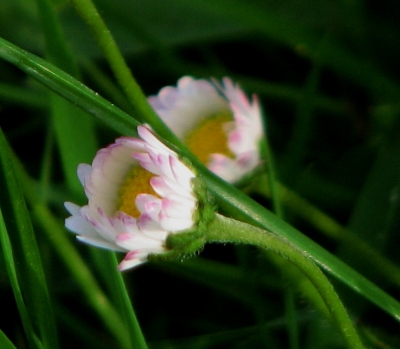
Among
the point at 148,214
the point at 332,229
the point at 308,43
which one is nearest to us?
the point at 148,214

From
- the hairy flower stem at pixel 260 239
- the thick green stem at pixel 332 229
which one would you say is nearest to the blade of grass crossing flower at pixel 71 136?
the thick green stem at pixel 332 229

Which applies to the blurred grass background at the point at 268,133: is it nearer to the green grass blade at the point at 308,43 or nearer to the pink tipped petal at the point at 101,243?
the green grass blade at the point at 308,43

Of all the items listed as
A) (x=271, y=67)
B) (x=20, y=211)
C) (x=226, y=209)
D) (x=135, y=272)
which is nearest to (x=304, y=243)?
(x=226, y=209)

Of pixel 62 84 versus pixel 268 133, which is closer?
pixel 62 84

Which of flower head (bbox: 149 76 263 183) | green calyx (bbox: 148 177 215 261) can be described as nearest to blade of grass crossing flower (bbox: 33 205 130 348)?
flower head (bbox: 149 76 263 183)

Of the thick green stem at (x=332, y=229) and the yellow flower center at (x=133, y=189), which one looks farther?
the thick green stem at (x=332, y=229)

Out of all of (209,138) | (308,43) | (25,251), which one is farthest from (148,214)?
(308,43)

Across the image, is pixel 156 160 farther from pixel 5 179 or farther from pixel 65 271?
pixel 65 271

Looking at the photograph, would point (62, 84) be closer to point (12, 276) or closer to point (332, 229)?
point (12, 276)
